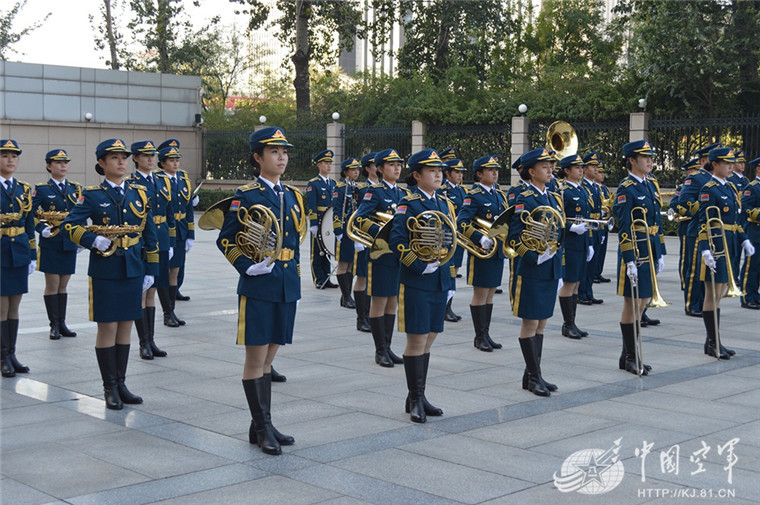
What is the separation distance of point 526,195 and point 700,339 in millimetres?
3984

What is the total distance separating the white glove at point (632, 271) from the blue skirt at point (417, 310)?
237cm

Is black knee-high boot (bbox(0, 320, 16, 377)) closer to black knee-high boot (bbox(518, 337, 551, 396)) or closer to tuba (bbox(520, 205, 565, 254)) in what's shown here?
black knee-high boot (bbox(518, 337, 551, 396))

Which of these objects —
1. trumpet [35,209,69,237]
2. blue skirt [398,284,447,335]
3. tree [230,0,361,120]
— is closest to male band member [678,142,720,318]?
blue skirt [398,284,447,335]

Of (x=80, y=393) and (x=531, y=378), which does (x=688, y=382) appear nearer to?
(x=531, y=378)

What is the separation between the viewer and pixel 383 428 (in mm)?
6762

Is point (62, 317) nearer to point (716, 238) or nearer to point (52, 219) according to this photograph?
point (52, 219)

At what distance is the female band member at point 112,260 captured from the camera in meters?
7.36

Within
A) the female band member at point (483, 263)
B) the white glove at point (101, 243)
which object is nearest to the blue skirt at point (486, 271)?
the female band member at point (483, 263)

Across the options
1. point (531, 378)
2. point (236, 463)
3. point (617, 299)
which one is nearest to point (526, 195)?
point (531, 378)

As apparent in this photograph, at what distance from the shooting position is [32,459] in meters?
5.95

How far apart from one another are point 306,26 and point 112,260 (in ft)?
96.6

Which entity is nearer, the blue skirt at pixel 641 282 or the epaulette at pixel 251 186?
the epaulette at pixel 251 186

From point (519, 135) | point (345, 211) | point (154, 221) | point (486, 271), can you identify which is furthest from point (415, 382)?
point (519, 135)

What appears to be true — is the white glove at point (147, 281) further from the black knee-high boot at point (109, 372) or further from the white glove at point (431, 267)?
the white glove at point (431, 267)
